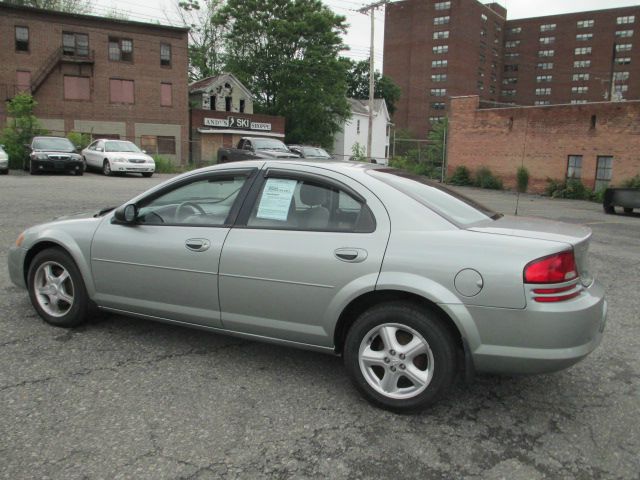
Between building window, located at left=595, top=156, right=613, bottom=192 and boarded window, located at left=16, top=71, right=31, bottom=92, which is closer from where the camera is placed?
building window, located at left=595, top=156, right=613, bottom=192

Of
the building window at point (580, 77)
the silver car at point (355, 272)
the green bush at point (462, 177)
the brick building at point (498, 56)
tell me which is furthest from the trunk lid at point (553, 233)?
the building window at point (580, 77)

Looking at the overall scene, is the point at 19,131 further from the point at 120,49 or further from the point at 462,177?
the point at 462,177

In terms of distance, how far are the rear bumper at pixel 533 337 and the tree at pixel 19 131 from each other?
86.4 feet

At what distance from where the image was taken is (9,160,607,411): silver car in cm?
310

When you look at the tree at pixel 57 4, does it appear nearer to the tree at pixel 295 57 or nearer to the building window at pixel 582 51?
the tree at pixel 295 57

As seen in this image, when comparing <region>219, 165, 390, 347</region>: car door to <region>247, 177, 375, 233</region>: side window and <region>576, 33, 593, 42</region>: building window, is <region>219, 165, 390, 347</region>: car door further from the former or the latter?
<region>576, 33, 593, 42</region>: building window

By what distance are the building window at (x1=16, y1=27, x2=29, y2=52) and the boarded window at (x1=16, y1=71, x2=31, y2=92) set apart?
1.53 m

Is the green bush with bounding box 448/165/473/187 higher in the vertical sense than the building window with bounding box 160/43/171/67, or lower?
lower

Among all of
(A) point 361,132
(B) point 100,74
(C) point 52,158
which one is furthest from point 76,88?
(A) point 361,132

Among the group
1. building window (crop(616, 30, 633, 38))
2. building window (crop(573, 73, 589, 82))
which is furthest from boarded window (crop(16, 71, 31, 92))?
building window (crop(616, 30, 633, 38))

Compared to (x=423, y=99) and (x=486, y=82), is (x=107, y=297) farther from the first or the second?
(x=486, y=82)

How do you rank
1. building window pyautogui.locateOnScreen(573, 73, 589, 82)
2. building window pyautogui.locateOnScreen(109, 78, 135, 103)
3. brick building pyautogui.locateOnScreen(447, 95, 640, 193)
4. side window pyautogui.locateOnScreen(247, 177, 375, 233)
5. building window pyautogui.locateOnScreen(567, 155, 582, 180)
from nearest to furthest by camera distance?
side window pyautogui.locateOnScreen(247, 177, 375, 233)
brick building pyautogui.locateOnScreen(447, 95, 640, 193)
building window pyautogui.locateOnScreen(567, 155, 582, 180)
building window pyautogui.locateOnScreen(109, 78, 135, 103)
building window pyautogui.locateOnScreen(573, 73, 589, 82)

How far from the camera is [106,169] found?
23344 mm

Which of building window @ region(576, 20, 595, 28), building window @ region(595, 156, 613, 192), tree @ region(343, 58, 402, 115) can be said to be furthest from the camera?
building window @ region(576, 20, 595, 28)
